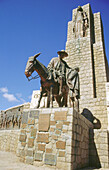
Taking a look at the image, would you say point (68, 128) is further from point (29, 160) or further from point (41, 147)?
point (29, 160)

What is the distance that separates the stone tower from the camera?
5004 mm

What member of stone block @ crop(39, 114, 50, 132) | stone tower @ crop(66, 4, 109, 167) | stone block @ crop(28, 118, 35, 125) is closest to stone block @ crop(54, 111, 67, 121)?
stone block @ crop(39, 114, 50, 132)

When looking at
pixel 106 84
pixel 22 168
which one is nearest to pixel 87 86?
pixel 106 84

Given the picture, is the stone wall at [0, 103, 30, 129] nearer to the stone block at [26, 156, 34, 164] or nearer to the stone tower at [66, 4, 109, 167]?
the stone tower at [66, 4, 109, 167]

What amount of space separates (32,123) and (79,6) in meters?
10.1

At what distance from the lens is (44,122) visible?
4152 millimetres

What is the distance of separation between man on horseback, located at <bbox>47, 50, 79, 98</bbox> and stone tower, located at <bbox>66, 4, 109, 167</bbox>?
1860 mm

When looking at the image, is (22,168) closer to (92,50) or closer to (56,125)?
(56,125)

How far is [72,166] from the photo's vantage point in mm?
3539

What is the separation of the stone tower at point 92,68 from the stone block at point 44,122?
2.00 meters

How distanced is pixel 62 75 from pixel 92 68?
3.43 metres

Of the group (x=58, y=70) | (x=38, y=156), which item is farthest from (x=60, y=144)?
(x=58, y=70)

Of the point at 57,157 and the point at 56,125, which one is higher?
the point at 56,125

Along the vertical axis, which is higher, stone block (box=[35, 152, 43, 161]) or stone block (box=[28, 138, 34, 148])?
stone block (box=[28, 138, 34, 148])
